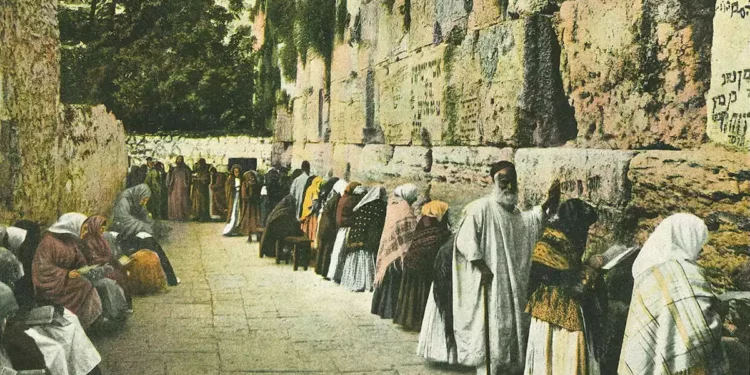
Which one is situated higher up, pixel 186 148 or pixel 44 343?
pixel 186 148

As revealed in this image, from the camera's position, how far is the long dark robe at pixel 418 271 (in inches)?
199

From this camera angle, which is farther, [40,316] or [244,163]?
[244,163]

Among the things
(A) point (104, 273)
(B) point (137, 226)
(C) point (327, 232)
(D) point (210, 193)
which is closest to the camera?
(A) point (104, 273)

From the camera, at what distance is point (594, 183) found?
396 cm

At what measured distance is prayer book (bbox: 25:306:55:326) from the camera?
329cm

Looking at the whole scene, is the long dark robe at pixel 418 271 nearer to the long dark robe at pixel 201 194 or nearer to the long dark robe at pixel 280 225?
the long dark robe at pixel 280 225

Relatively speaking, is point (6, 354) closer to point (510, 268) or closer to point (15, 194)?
point (15, 194)

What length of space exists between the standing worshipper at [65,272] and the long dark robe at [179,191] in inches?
70.1

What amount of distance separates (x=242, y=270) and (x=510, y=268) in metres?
2.84

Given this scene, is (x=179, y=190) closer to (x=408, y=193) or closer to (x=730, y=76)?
(x=408, y=193)

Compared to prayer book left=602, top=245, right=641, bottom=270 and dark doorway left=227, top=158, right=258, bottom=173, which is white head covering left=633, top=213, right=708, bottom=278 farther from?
dark doorway left=227, top=158, right=258, bottom=173

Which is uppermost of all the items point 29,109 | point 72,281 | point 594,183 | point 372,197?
point 29,109

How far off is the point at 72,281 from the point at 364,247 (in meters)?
3.30

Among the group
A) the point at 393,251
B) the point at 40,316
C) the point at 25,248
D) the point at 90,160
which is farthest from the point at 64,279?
the point at 393,251
